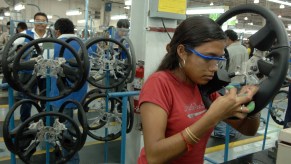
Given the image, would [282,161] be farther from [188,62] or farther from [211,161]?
[211,161]

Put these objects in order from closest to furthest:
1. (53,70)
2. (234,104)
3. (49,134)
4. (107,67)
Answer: (234,104) → (53,70) → (49,134) → (107,67)

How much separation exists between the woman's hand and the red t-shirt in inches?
7.3

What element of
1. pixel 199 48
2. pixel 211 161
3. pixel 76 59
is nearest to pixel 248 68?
pixel 199 48

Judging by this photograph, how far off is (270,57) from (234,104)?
8.1 inches

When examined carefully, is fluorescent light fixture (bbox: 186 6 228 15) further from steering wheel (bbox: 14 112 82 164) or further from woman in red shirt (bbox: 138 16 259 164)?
woman in red shirt (bbox: 138 16 259 164)

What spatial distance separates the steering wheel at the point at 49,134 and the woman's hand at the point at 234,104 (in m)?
2.25

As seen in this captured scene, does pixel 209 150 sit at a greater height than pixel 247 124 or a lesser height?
lesser

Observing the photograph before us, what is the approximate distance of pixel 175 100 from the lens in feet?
3.62

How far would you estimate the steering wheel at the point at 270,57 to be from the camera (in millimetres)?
856

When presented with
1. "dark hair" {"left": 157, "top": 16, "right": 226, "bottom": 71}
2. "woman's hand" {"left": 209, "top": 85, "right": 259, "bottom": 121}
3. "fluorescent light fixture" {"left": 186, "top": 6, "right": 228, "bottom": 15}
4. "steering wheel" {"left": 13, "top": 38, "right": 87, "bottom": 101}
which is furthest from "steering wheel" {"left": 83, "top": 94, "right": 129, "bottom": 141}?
"fluorescent light fixture" {"left": 186, "top": 6, "right": 228, "bottom": 15}

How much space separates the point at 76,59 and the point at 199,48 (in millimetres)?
1776

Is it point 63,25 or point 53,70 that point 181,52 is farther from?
point 63,25

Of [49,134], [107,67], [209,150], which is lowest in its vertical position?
[209,150]

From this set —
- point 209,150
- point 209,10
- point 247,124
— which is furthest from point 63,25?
point 209,10
